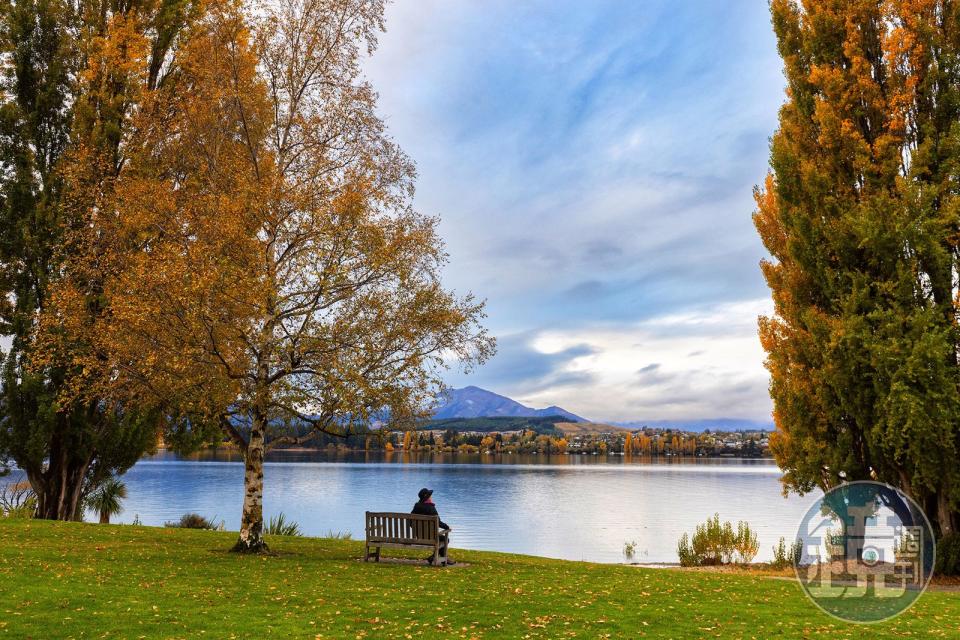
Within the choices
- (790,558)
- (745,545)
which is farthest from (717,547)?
(790,558)

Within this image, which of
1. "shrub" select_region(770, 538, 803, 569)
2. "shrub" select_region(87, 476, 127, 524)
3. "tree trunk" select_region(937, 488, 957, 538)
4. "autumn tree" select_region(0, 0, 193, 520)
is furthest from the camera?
"shrub" select_region(87, 476, 127, 524)

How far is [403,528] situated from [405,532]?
96 millimetres

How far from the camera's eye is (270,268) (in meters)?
14.7

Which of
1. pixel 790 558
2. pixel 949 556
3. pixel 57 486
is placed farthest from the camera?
pixel 57 486

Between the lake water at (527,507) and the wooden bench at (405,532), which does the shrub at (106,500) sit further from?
the wooden bench at (405,532)

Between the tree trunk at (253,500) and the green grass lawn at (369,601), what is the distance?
60 cm

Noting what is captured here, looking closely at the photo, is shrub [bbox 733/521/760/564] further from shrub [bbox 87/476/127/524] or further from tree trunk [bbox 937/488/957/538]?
shrub [bbox 87/476/127/524]

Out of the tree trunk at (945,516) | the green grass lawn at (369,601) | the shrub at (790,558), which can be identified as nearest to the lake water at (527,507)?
the shrub at (790,558)

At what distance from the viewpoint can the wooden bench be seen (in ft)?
47.0

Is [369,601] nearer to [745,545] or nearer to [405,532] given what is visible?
[405,532]

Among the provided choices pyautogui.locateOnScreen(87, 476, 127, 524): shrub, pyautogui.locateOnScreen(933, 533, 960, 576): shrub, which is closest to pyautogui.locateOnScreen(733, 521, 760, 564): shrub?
pyautogui.locateOnScreen(933, 533, 960, 576): shrub

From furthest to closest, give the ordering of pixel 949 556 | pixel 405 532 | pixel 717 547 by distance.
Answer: pixel 717 547 < pixel 949 556 < pixel 405 532

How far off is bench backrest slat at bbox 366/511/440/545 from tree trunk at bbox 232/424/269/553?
2633 millimetres

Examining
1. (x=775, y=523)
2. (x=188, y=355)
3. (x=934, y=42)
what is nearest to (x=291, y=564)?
(x=188, y=355)
